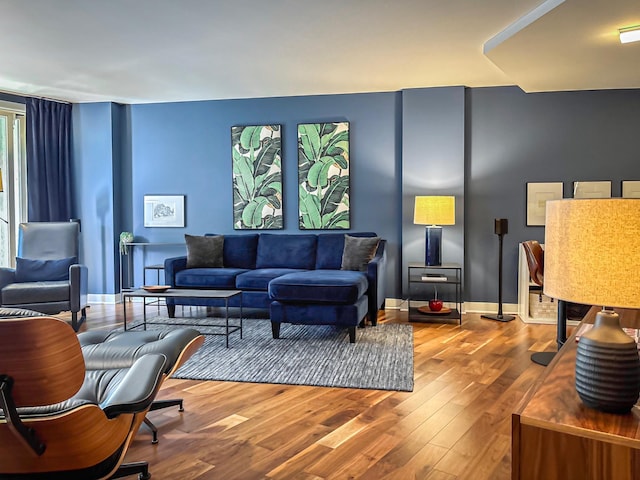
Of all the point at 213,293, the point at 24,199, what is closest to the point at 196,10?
the point at 213,293

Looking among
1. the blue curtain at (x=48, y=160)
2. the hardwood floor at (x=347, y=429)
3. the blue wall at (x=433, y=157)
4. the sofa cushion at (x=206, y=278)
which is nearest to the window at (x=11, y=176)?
the blue curtain at (x=48, y=160)

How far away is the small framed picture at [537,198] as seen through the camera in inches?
214

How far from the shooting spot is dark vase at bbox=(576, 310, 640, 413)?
3.65 feet

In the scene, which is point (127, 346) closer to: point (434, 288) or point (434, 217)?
point (434, 217)

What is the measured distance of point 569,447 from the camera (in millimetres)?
1093

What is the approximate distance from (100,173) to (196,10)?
362cm

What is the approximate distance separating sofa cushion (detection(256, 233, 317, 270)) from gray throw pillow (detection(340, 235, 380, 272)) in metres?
0.52

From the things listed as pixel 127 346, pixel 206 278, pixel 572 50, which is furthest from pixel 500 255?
pixel 127 346

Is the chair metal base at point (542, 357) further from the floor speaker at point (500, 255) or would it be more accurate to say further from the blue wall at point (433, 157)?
the blue wall at point (433, 157)

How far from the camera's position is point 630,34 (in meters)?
3.59

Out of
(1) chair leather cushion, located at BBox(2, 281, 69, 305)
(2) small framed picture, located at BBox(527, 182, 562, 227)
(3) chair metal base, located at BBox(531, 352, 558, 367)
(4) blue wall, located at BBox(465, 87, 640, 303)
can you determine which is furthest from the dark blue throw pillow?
(2) small framed picture, located at BBox(527, 182, 562, 227)

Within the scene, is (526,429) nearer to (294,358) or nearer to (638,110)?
(294,358)

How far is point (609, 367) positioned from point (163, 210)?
6.01 m

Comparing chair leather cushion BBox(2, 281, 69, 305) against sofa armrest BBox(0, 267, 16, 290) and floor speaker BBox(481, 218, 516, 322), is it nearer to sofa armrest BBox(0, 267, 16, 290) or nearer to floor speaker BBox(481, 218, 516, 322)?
sofa armrest BBox(0, 267, 16, 290)
